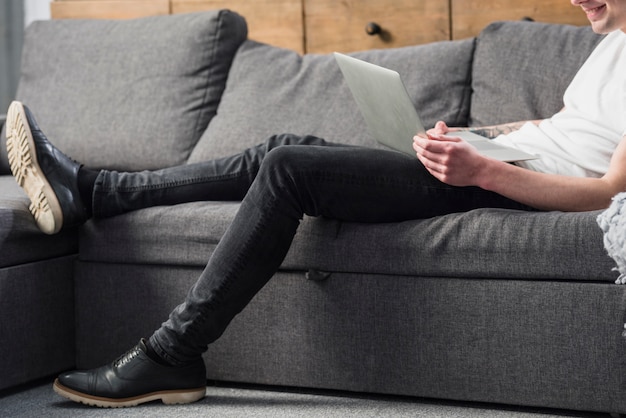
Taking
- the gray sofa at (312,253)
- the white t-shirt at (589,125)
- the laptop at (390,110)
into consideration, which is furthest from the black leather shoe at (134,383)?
the white t-shirt at (589,125)

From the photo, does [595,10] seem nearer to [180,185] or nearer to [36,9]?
[180,185]

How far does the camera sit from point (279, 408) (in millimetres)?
1906

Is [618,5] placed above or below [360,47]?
above

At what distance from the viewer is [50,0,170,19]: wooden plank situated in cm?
329

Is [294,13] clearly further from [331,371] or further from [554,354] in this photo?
[554,354]

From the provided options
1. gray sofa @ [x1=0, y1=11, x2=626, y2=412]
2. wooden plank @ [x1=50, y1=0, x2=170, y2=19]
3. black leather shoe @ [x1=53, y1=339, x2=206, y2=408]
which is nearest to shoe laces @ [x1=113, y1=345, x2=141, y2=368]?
black leather shoe @ [x1=53, y1=339, x2=206, y2=408]

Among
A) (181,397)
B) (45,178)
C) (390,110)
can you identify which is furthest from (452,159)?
(45,178)

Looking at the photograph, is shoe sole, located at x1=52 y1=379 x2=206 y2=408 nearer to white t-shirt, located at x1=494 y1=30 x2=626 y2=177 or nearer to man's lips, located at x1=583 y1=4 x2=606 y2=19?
white t-shirt, located at x1=494 y1=30 x2=626 y2=177

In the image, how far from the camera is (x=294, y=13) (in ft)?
10.1

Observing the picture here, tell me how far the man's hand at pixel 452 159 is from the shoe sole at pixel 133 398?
0.65 metres

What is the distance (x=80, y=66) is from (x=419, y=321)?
1527 mm

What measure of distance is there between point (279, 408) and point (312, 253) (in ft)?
1.02

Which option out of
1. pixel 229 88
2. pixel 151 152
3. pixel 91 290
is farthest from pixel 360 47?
pixel 91 290

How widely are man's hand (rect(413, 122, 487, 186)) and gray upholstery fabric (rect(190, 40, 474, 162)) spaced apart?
2.28 feet
